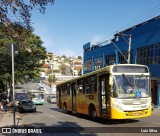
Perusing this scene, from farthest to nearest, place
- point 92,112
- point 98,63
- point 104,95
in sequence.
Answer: point 98,63
point 92,112
point 104,95

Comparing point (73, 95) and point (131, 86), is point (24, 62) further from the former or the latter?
point (131, 86)

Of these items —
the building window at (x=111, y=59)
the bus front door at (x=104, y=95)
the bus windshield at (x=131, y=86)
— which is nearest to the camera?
the bus windshield at (x=131, y=86)

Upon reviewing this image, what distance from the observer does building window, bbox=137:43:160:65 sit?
37281mm

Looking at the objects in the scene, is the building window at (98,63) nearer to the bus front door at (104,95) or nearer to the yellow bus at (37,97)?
the yellow bus at (37,97)

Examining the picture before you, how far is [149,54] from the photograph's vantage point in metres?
39.1

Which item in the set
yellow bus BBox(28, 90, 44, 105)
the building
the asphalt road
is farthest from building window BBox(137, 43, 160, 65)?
yellow bus BBox(28, 90, 44, 105)

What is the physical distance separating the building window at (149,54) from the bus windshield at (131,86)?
20.0 metres

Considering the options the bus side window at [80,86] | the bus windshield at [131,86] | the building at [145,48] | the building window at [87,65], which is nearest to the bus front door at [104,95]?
the bus windshield at [131,86]

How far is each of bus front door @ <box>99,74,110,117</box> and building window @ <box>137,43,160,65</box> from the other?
19.8 metres

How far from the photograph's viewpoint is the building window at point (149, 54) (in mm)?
37281

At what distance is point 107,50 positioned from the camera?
51594mm

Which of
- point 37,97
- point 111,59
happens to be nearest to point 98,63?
point 111,59

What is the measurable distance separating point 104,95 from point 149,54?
73.3ft

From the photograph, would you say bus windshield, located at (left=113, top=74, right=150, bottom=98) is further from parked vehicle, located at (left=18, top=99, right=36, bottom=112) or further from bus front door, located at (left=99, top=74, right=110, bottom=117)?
parked vehicle, located at (left=18, top=99, right=36, bottom=112)
